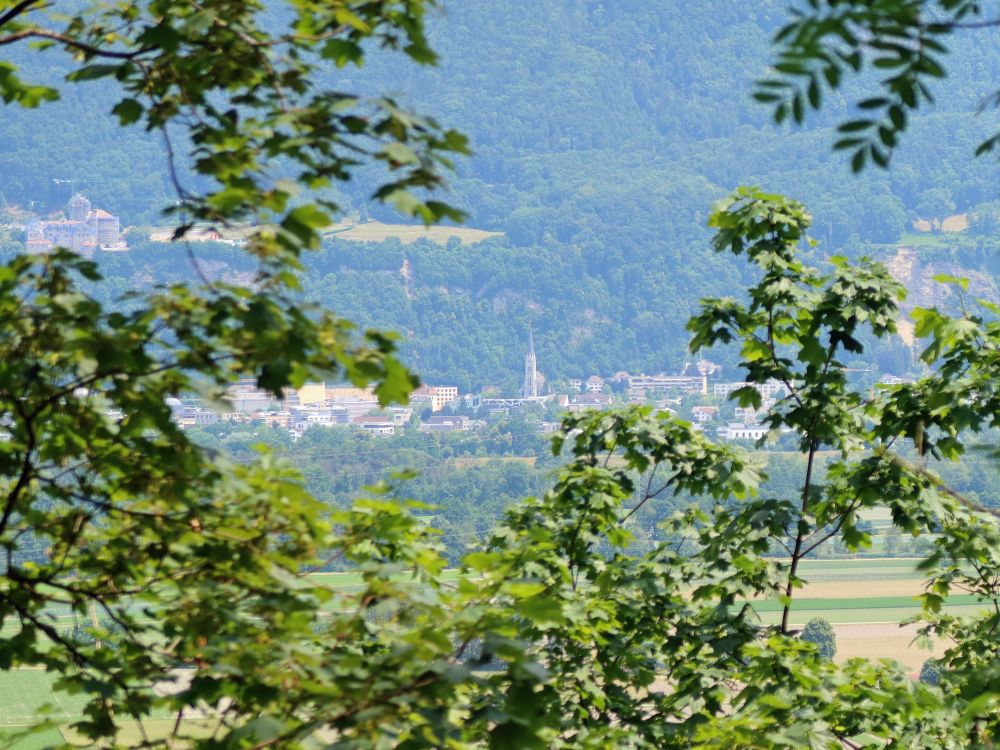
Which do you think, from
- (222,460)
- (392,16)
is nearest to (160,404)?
(222,460)

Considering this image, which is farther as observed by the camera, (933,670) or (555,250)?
(555,250)

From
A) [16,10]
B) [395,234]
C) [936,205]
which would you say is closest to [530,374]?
[395,234]

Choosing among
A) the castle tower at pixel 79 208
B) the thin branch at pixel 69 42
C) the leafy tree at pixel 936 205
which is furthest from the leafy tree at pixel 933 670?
the castle tower at pixel 79 208

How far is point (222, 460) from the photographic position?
3186 mm

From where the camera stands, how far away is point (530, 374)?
577ft

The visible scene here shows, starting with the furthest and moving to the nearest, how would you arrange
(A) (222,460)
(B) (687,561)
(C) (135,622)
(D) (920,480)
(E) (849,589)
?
(E) (849,589) → (B) (687,561) → (D) (920,480) → (C) (135,622) → (A) (222,460)

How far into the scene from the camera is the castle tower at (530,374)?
17300cm

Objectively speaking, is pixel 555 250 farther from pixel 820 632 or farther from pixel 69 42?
pixel 69 42

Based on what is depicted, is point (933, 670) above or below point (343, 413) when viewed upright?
below

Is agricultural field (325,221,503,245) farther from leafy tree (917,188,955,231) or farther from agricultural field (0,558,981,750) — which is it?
agricultural field (0,558,981,750)

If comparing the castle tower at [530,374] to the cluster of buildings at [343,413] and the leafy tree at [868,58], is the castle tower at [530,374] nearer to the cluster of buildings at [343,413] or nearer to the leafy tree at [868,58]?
the cluster of buildings at [343,413]

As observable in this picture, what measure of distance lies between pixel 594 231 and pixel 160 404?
197 meters

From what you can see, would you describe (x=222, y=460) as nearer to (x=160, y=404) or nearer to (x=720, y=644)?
(x=160, y=404)

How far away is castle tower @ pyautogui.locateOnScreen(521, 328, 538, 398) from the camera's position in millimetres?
173000
